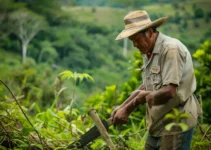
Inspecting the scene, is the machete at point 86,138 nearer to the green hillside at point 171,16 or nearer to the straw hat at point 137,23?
the straw hat at point 137,23

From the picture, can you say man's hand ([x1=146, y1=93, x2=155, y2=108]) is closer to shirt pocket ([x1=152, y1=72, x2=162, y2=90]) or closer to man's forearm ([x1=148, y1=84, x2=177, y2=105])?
man's forearm ([x1=148, y1=84, x2=177, y2=105])

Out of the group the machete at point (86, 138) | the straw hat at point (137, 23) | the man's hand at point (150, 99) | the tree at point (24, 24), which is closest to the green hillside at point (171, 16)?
the tree at point (24, 24)

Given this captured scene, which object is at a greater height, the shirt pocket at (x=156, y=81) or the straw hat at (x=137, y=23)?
the straw hat at (x=137, y=23)

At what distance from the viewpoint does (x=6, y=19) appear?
4225 centimetres

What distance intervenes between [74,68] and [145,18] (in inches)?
1555

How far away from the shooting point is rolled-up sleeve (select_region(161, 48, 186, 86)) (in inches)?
98.3

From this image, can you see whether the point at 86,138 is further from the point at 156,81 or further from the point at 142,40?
the point at 142,40

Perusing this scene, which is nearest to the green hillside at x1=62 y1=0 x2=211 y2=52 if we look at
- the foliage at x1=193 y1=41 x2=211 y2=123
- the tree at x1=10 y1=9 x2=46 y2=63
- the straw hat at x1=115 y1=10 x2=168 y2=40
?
the tree at x1=10 y1=9 x2=46 y2=63

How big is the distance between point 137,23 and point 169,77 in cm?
47

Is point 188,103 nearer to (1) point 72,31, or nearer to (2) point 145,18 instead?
(2) point 145,18

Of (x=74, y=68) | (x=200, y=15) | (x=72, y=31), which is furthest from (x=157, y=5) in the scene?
(x=74, y=68)

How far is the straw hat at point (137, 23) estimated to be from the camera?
2.63 m

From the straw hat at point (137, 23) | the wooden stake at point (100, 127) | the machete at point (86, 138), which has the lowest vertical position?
the machete at point (86, 138)

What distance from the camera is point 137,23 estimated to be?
8.91ft
